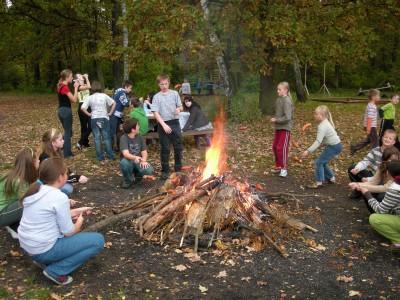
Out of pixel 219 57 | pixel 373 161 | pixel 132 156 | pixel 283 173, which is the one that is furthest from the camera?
pixel 219 57

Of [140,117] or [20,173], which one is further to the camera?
[140,117]

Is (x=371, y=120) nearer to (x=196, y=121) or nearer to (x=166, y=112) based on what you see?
(x=196, y=121)

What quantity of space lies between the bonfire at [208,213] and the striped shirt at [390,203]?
3.05ft

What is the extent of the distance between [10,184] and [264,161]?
6099 millimetres

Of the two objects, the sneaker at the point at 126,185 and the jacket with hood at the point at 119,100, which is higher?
the jacket with hood at the point at 119,100

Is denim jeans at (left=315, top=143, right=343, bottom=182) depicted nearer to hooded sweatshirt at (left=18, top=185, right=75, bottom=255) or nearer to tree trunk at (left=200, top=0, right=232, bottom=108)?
hooded sweatshirt at (left=18, top=185, right=75, bottom=255)

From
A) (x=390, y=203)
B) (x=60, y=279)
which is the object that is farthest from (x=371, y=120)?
(x=60, y=279)

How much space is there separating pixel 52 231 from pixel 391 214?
13.6ft

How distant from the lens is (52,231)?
4473 millimetres

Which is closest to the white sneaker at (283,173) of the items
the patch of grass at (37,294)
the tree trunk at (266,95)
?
the patch of grass at (37,294)

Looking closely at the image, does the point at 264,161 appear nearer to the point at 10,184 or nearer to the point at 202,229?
the point at 202,229

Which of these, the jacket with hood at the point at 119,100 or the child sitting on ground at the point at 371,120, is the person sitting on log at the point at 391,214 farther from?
the jacket with hood at the point at 119,100

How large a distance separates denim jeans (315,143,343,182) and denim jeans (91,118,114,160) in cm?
458

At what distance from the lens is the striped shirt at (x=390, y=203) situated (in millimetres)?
5492
